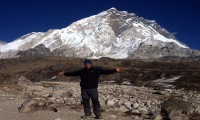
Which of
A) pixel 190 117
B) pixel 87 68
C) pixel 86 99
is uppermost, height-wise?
pixel 87 68

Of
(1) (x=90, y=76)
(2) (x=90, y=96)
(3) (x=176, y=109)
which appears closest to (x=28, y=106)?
(2) (x=90, y=96)

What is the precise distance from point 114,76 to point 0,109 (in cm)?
8258

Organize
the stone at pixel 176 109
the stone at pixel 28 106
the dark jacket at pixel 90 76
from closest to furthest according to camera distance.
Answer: the dark jacket at pixel 90 76 → the stone at pixel 176 109 → the stone at pixel 28 106

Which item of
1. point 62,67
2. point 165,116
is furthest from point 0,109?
point 62,67

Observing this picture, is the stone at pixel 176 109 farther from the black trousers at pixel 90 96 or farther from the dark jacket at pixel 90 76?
the dark jacket at pixel 90 76

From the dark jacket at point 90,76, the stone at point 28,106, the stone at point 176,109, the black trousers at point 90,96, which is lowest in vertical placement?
the stone at point 176,109

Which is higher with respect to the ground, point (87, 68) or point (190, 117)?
point (87, 68)

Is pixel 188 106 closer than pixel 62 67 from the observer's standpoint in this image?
Yes

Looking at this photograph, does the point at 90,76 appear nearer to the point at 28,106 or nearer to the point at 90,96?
the point at 90,96

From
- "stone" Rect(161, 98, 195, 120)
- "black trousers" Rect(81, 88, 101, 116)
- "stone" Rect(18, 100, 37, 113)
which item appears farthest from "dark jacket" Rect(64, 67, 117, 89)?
"stone" Rect(18, 100, 37, 113)

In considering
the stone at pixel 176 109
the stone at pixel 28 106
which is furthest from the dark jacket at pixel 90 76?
the stone at pixel 28 106

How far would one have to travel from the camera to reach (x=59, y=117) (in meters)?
20.1

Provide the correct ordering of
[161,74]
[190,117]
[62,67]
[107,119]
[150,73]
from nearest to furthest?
[107,119], [190,117], [161,74], [150,73], [62,67]

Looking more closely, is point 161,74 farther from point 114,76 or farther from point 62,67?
point 62,67
